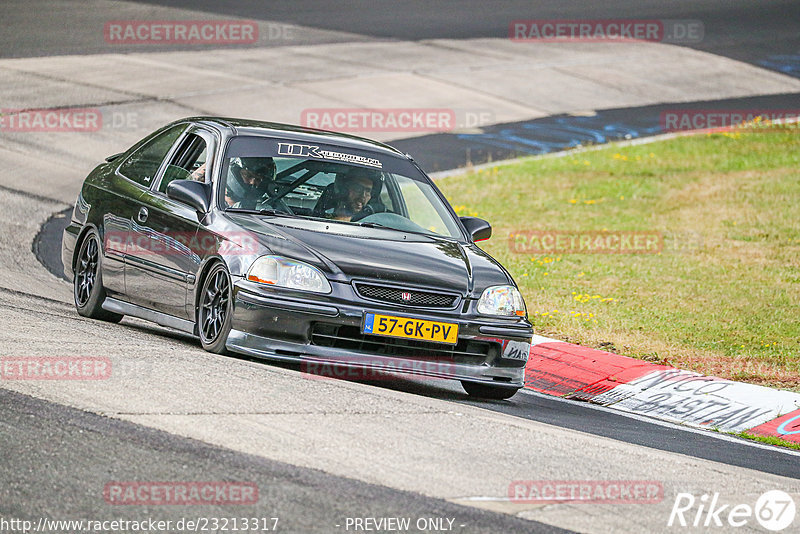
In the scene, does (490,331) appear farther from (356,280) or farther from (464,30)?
(464,30)

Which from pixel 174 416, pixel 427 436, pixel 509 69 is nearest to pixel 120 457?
pixel 174 416

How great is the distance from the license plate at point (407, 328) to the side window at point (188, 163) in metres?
1.89

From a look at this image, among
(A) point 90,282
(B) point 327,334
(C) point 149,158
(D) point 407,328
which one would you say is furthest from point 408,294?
(A) point 90,282

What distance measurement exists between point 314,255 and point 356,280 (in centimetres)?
30

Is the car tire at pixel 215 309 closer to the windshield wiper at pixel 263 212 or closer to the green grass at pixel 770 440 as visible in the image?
the windshield wiper at pixel 263 212

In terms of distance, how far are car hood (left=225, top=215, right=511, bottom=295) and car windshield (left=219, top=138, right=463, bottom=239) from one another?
0.22 meters

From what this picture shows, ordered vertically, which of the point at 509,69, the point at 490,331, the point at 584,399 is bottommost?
the point at 584,399

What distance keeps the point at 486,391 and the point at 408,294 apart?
118 cm

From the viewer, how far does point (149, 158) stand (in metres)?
9.38

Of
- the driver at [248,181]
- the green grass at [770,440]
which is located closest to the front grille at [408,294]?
the driver at [248,181]

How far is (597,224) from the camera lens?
53.3ft

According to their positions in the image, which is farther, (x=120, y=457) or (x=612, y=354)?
(x=612, y=354)

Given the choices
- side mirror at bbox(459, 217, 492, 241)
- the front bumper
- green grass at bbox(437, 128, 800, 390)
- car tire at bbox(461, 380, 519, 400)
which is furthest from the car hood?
green grass at bbox(437, 128, 800, 390)

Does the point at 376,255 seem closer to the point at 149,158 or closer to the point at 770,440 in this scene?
the point at 149,158
